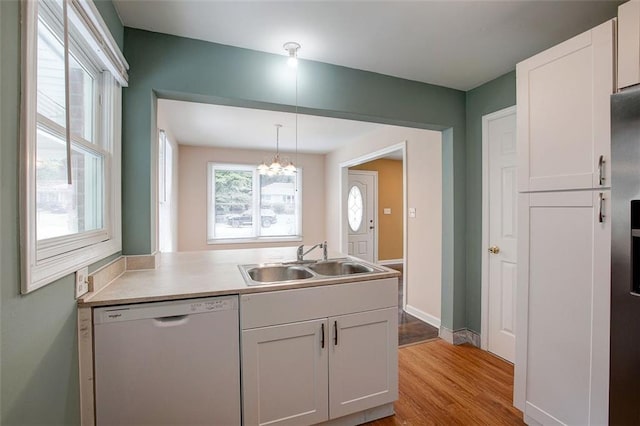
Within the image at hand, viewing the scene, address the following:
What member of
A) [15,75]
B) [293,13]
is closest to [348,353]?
[15,75]

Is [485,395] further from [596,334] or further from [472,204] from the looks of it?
[472,204]

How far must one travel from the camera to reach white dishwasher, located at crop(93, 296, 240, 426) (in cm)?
131

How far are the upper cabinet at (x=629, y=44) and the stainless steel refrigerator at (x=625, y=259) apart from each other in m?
0.06

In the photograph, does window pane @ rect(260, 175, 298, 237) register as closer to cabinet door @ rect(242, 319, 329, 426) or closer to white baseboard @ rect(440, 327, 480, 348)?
white baseboard @ rect(440, 327, 480, 348)

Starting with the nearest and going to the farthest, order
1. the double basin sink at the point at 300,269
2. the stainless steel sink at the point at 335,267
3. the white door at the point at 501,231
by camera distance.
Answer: the double basin sink at the point at 300,269 → the stainless steel sink at the point at 335,267 → the white door at the point at 501,231

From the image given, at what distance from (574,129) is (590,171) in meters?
0.24

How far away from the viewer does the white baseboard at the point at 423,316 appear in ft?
10.6

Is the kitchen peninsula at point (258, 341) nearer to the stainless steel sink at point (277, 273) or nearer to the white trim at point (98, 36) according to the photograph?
the stainless steel sink at point (277, 273)

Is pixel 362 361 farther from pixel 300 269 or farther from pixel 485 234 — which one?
pixel 485 234

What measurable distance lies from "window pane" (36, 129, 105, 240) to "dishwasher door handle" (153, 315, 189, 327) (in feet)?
1.81

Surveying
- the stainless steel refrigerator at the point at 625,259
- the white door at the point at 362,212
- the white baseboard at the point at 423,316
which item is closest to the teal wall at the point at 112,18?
the stainless steel refrigerator at the point at 625,259

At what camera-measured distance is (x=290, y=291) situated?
1.58 meters

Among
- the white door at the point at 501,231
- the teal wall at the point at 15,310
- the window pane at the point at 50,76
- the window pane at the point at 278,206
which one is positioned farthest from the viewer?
the window pane at the point at 278,206

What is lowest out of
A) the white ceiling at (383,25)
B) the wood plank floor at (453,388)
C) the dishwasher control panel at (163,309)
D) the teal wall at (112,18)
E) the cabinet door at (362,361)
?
the wood plank floor at (453,388)
